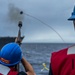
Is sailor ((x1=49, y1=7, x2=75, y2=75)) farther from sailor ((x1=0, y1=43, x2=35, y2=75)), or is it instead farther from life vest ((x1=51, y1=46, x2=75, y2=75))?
sailor ((x1=0, y1=43, x2=35, y2=75))

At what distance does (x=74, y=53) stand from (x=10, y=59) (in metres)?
0.93

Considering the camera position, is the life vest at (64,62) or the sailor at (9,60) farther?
the sailor at (9,60)

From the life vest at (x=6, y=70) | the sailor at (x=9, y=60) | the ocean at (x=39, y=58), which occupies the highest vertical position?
the sailor at (x=9, y=60)

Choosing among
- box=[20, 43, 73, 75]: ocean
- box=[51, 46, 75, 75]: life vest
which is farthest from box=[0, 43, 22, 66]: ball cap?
box=[20, 43, 73, 75]: ocean

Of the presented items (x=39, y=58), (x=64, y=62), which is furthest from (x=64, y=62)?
(x=39, y=58)

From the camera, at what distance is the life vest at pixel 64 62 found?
3697mm

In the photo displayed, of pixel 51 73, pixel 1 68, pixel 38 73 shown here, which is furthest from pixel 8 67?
pixel 38 73

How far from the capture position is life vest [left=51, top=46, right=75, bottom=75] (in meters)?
3.70

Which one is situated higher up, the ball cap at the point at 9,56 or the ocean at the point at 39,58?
the ball cap at the point at 9,56

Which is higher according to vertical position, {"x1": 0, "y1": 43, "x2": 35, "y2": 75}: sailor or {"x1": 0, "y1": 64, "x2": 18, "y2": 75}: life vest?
{"x1": 0, "y1": 43, "x2": 35, "y2": 75}: sailor

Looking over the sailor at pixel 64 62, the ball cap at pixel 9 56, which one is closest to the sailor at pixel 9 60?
the ball cap at pixel 9 56

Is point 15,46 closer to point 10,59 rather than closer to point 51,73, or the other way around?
point 10,59

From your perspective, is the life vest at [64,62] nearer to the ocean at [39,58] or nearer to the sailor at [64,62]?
the sailor at [64,62]

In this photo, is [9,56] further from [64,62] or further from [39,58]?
[39,58]
